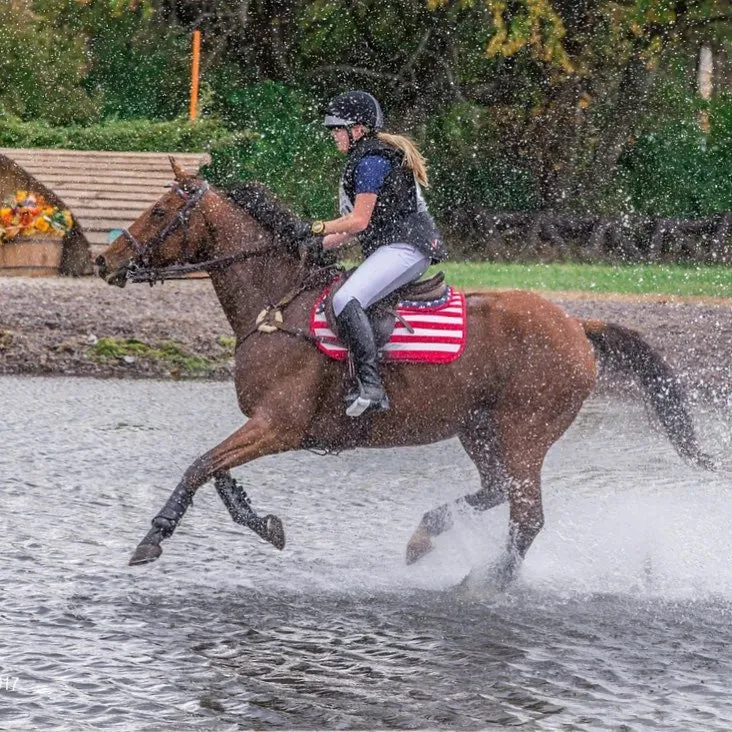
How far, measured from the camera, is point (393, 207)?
771cm

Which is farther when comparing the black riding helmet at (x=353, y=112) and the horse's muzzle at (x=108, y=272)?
the horse's muzzle at (x=108, y=272)

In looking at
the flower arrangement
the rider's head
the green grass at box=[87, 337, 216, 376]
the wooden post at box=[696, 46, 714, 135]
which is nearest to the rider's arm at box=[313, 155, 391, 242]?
the rider's head

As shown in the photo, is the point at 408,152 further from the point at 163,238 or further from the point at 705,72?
the point at 705,72

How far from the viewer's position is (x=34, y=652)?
5941 mm

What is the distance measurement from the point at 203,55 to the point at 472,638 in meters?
28.2

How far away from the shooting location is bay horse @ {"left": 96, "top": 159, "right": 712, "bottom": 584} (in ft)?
25.0

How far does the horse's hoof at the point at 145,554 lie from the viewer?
23.2 feet

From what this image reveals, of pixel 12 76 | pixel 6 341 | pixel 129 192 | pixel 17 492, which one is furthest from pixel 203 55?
pixel 17 492

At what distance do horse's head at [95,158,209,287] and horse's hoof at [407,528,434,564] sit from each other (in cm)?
167

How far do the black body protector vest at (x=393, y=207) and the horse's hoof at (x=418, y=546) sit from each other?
1285 mm

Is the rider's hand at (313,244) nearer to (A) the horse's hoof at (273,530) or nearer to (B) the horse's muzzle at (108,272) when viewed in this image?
(B) the horse's muzzle at (108,272)

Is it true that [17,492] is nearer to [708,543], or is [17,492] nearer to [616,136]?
[708,543]

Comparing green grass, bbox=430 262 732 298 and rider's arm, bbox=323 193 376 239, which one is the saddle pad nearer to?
rider's arm, bbox=323 193 376 239

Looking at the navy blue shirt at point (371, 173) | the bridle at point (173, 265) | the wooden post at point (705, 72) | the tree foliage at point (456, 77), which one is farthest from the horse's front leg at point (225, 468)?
the wooden post at point (705, 72)
